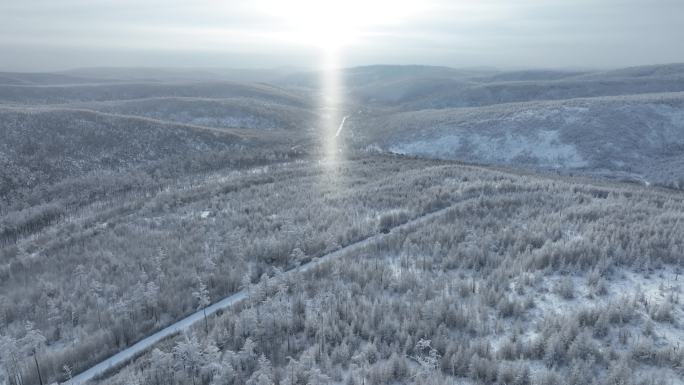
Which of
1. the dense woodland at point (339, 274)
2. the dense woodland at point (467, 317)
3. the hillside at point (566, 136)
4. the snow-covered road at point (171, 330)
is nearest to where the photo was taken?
the dense woodland at point (467, 317)

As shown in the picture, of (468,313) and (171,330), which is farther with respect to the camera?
(171,330)

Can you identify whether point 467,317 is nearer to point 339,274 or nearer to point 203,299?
→ point 339,274

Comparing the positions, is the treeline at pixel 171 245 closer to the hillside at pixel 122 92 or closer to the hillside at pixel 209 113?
the hillside at pixel 209 113

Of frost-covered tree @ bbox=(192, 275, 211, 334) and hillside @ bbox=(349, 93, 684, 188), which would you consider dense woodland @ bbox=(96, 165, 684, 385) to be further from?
hillside @ bbox=(349, 93, 684, 188)

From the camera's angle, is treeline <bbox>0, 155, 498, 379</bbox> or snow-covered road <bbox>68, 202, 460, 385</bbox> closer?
snow-covered road <bbox>68, 202, 460, 385</bbox>

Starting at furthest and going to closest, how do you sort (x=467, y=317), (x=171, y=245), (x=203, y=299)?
(x=171, y=245) → (x=203, y=299) → (x=467, y=317)

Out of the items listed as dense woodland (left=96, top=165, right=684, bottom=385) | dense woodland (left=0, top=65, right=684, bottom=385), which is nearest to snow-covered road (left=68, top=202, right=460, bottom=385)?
dense woodland (left=0, top=65, right=684, bottom=385)

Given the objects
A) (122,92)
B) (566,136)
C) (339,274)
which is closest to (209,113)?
(122,92)

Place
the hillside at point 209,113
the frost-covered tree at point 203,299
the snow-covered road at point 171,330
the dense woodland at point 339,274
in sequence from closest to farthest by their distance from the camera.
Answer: the dense woodland at point 339,274 → the snow-covered road at point 171,330 → the frost-covered tree at point 203,299 → the hillside at point 209,113

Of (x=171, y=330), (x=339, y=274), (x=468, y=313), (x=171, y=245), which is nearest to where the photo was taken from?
(x=468, y=313)

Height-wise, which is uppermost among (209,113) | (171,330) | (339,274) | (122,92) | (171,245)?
(122,92)

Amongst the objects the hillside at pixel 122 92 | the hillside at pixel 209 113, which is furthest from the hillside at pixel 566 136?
the hillside at pixel 122 92
